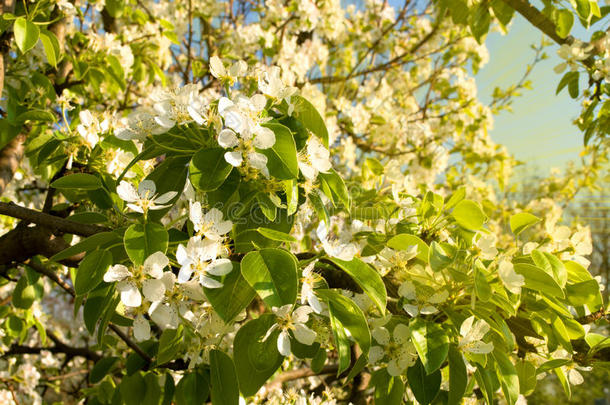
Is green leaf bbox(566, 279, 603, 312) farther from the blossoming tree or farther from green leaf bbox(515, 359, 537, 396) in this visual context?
green leaf bbox(515, 359, 537, 396)

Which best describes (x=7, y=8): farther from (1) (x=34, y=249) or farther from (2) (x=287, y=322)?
(2) (x=287, y=322)

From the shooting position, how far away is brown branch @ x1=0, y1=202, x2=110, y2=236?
0.70m

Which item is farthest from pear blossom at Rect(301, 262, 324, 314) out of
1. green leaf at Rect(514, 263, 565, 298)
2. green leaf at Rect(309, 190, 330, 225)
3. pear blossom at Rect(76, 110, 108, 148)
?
pear blossom at Rect(76, 110, 108, 148)

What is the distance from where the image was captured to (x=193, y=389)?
822mm

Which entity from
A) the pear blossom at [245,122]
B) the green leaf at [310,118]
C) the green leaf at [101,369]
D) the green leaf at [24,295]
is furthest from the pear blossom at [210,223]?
the green leaf at [24,295]

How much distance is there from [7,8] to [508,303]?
1.35 meters

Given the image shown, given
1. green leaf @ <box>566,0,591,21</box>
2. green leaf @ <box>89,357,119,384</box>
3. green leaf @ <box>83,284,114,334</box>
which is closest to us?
green leaf @ <box>83,284,114,334</box>

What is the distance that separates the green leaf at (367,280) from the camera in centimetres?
60

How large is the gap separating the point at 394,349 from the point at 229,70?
0.54 meters

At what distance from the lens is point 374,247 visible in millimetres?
873

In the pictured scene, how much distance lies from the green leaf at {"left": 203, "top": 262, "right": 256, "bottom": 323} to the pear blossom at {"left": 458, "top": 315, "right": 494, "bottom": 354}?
320mm

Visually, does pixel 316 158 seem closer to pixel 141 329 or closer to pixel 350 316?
pixel 350 316

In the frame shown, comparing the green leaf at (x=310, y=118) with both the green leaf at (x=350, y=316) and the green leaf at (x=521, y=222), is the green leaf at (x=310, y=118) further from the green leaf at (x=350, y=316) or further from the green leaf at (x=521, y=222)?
the green leaf at (x=521, y=222)

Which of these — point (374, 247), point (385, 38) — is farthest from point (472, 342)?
point (385, 38)
